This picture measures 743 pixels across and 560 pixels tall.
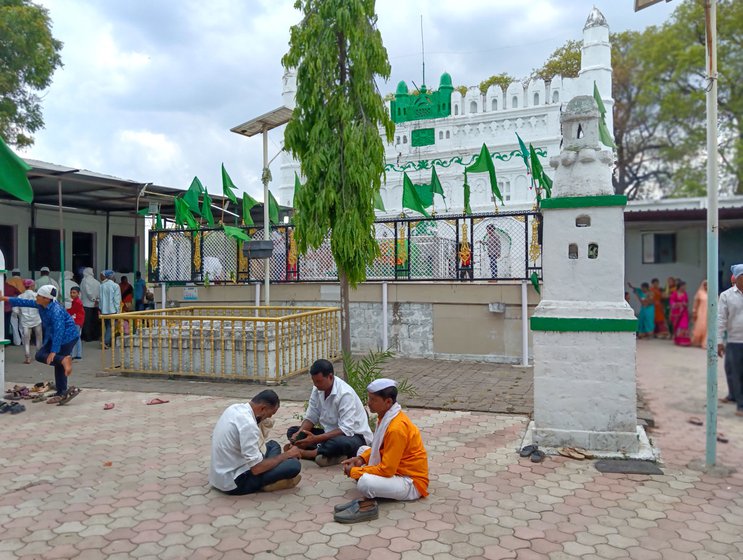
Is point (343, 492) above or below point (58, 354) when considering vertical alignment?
below

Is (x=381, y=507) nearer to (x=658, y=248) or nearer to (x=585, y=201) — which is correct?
(x=585, y=201)

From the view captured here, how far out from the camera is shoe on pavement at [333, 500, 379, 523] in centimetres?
385

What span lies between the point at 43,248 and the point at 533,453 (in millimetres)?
14385

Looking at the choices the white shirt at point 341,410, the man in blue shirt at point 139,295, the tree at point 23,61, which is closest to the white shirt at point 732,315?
the white shirt at point 341,410

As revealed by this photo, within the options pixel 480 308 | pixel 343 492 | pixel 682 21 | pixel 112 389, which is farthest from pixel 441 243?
pixel 682 21

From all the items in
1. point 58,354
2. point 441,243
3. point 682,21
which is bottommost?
point 58,354

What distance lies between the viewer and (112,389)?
8266 mm

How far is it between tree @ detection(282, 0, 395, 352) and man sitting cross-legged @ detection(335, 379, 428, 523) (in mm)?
2314

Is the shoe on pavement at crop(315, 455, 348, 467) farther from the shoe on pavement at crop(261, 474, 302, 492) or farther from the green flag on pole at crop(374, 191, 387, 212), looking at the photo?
the green flag on pole at crop(374, 191, 387, 212)

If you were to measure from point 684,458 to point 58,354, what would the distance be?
705 centimetres

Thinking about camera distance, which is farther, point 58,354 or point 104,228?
point 104,228

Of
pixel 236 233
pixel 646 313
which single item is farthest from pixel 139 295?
pixel 646 313

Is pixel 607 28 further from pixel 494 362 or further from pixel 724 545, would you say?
pixel 724 545

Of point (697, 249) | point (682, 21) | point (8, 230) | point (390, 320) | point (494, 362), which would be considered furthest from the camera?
point (682, 21)
